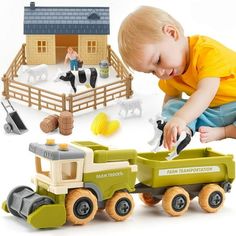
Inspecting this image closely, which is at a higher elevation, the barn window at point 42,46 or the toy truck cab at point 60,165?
the barn window at point 42,46

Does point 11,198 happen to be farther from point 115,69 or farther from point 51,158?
point 115,69

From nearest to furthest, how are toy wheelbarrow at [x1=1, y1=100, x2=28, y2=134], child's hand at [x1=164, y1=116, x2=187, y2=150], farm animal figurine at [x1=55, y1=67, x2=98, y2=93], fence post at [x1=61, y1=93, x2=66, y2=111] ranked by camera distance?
child's hand at [x1=164, y1=116, x2=187, y2=150]
toy wheelbarrow at [x1=1, y1=100, x2=28, y2=134]
fence post at [x1=61, y1=93, x2=66, y2=111]
farm animal figurine at [x1=55, y1=67, x2=98, y2=93]

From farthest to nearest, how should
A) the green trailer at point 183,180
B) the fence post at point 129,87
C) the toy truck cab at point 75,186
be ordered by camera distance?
the fence post at point 129,87 → the green trailer at point 183,180 → the toy truck cab at point 75,186

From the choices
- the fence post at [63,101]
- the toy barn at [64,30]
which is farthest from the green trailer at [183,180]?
the toy barn at [64,30]

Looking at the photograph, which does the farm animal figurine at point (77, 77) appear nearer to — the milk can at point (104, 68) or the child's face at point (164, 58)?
the milk can at point (104, 68)

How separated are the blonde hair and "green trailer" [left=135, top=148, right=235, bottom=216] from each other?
1015 mm

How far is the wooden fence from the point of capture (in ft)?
13.0

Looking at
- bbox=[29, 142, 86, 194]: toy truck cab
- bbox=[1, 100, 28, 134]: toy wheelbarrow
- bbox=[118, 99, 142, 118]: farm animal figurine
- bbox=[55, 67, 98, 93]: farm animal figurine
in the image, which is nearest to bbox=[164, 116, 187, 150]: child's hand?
bbox=[29, 142, 86, 194]: toy truck cab

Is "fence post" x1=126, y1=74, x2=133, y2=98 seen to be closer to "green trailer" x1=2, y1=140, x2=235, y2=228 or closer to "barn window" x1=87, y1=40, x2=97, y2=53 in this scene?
"barn window" x1=87, y1=40, x2=97, y2=53

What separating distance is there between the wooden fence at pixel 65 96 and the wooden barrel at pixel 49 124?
0.13 meters

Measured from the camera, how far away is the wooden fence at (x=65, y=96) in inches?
156

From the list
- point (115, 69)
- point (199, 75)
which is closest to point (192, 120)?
point (199, 75)

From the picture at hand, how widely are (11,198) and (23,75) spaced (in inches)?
72.2

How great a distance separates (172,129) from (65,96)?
2.26 meters
